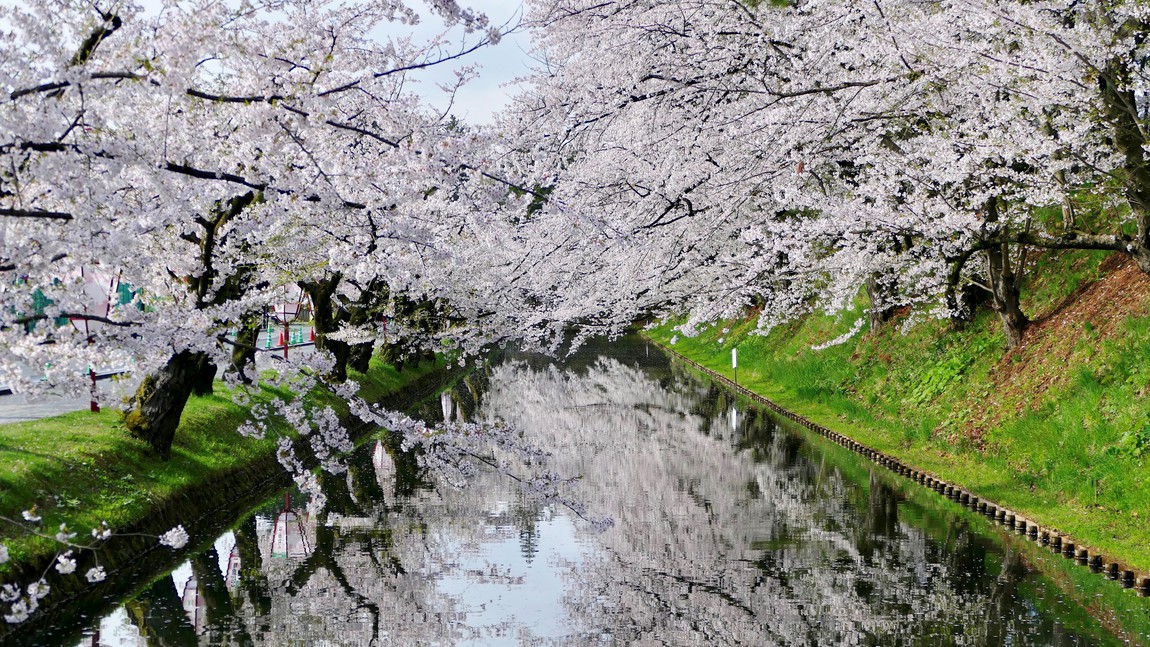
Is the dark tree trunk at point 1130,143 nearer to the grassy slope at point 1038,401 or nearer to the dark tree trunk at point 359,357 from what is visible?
the grassy slope at point 1038,401

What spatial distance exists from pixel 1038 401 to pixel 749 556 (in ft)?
22.1

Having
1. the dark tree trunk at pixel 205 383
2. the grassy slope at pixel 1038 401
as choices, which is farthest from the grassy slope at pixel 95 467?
the grassy slope at pixel 1038 401

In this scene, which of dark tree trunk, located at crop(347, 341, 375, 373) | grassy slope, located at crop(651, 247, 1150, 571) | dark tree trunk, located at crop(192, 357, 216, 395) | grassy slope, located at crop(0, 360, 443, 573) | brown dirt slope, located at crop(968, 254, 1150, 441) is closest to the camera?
grassy slope, located at crop(0, 360, 443, 573)

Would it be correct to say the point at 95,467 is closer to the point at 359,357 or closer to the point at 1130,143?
the point at 1130,143

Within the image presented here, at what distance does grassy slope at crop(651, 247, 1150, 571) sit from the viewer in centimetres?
1316

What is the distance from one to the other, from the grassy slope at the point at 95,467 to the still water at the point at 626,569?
3.78 ft

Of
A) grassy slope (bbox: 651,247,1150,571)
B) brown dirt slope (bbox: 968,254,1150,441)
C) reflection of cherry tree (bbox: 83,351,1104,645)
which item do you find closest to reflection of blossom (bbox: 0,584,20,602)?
reflection of cherry tree (bbox: 83,351,1104,645)

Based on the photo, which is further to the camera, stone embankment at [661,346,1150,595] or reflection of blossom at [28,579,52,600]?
stone embankment at [661,346,1150,595]

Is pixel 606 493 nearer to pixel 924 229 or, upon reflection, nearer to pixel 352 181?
pixel 924 229

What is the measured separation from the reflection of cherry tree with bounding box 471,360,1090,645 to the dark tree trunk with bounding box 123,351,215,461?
262 inches

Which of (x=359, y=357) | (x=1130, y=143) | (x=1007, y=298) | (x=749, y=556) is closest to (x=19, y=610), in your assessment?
(x=749, y=556)

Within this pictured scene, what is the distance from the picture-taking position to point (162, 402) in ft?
51.9

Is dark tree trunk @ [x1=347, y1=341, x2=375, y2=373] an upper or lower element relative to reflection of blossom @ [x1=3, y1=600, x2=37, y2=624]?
upper

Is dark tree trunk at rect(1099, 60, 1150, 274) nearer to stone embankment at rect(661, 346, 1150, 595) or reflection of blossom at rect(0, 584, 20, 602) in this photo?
stone embankment at rect(661, 346, 1150, 595)
